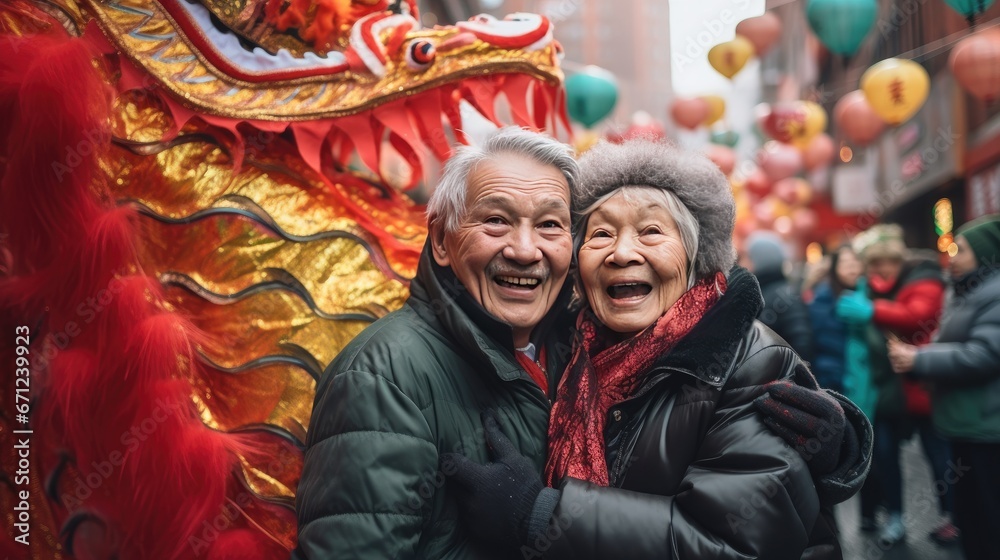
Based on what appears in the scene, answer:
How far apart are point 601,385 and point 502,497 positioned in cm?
40

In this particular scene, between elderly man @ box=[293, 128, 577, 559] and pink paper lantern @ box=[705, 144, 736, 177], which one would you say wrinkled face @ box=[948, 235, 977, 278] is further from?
pink paper lantern @ box=[705, 144, 736, 177]

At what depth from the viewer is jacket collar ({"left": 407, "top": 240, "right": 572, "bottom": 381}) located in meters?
1.93

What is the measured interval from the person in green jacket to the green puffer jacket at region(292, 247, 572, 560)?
107 inches

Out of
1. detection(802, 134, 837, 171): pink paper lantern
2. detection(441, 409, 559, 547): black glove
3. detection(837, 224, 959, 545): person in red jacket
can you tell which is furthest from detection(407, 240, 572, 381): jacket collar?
detection(802, 134, 837, 171): pink paper lantern

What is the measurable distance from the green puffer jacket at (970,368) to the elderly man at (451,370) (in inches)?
98.5

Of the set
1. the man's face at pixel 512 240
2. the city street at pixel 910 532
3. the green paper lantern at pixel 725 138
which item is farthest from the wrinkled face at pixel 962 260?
the green paper lantern at pixel 725 138

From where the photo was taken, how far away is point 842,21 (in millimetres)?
6480

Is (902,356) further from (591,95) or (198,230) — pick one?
(591,95)

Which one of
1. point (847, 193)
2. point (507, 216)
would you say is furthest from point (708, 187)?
point (847, 193)

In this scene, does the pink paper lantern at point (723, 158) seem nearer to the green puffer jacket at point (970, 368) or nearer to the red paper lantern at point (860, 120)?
the red paper lantern at point (860, 120)

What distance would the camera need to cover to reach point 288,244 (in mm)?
2416

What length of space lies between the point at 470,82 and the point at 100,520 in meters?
1.60

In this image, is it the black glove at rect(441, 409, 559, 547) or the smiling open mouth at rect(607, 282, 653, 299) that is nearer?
the black glove at rect(441, 409, 559, 547)

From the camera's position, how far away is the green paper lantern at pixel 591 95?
7629mm
